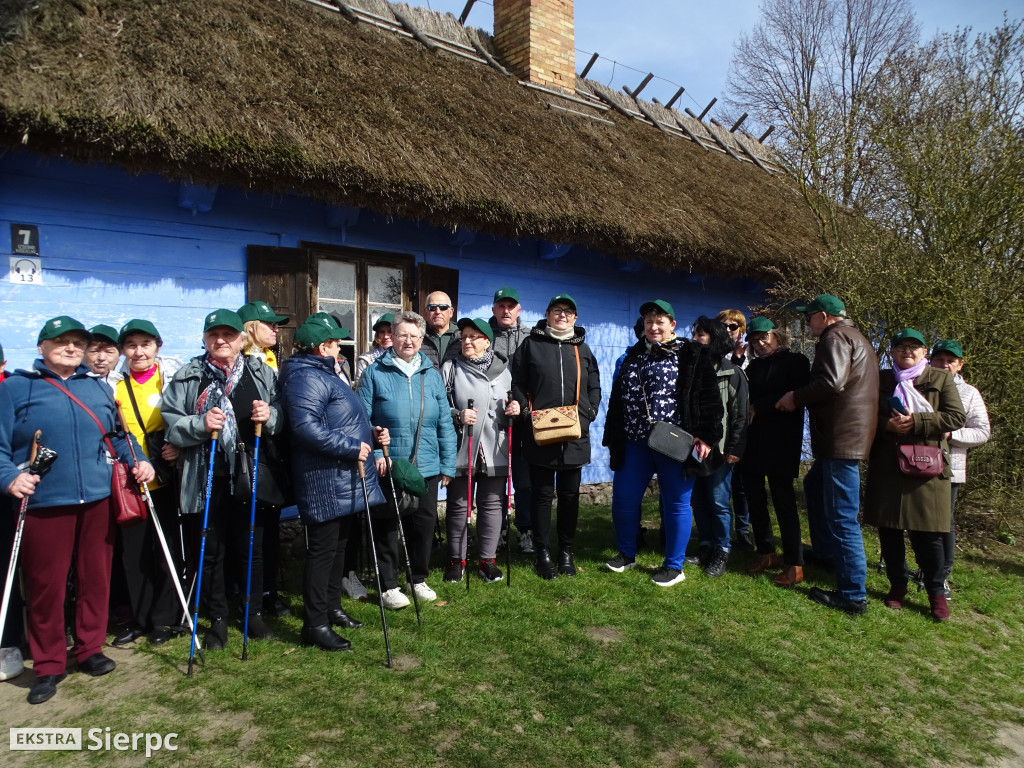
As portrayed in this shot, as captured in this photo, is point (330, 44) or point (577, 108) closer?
point (330, 44)

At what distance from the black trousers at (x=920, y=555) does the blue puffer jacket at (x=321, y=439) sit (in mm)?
3209

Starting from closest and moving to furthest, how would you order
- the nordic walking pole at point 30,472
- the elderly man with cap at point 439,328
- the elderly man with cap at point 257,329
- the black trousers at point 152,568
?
the nordic walking pole at point 30,472, the black trousers at point 152,568, the elderly man with cap at point 257,329, the elderly man with cap at point 439,328

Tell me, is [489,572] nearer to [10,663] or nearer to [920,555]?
[10,663]

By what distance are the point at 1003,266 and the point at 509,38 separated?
241 inches

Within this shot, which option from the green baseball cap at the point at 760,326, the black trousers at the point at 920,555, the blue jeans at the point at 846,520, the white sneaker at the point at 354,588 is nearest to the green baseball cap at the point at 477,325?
the white sneaker at the point at 354,588

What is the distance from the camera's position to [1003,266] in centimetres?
533

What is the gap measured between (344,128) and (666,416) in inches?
126

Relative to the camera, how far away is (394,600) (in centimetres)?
363

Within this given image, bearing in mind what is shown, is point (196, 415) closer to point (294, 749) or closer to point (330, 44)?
point (294, 749)

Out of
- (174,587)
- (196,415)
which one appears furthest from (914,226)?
(174,587)

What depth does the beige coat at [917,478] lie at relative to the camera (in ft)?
12.4

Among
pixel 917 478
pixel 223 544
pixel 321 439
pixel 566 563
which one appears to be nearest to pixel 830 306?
pixel 917 478

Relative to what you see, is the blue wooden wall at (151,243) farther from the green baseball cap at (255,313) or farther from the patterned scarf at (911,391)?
the patterned scarf at (911,391)

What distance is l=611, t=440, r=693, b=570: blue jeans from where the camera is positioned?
4.04 metres
